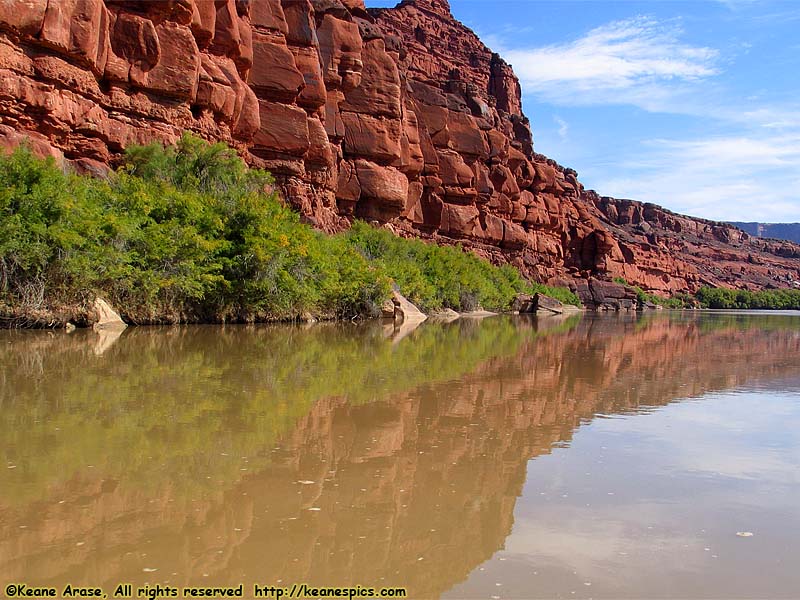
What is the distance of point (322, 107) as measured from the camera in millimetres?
51438

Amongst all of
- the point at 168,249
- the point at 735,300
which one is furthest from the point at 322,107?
the point at 735,300

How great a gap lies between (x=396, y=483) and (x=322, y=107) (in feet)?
159

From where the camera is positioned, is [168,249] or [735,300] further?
[735,300]

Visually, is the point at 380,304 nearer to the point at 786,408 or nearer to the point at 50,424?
the point at 786,408

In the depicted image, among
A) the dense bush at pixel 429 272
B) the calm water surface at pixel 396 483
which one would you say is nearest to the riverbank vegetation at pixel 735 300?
the dense bush at pixel 429 272

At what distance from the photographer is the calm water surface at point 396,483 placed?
4199 mm

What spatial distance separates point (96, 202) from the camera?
23250mm

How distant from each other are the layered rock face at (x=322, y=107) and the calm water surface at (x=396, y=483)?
73.7 ft

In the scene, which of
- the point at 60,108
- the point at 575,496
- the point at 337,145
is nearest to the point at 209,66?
the point at 60,108

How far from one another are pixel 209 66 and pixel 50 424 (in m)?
36.0

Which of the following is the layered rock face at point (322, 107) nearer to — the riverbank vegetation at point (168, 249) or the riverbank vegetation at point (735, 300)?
the riverbank vegetation at point (168, 249)

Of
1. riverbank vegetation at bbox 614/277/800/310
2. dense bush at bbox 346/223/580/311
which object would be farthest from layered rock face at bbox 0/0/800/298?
riverbank vegetation at bbox 614/277/800/310

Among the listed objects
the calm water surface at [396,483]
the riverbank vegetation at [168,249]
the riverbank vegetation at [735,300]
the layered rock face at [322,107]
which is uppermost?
the layered rock face at [322,107]

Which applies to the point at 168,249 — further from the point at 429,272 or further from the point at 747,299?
the point at 747,299
